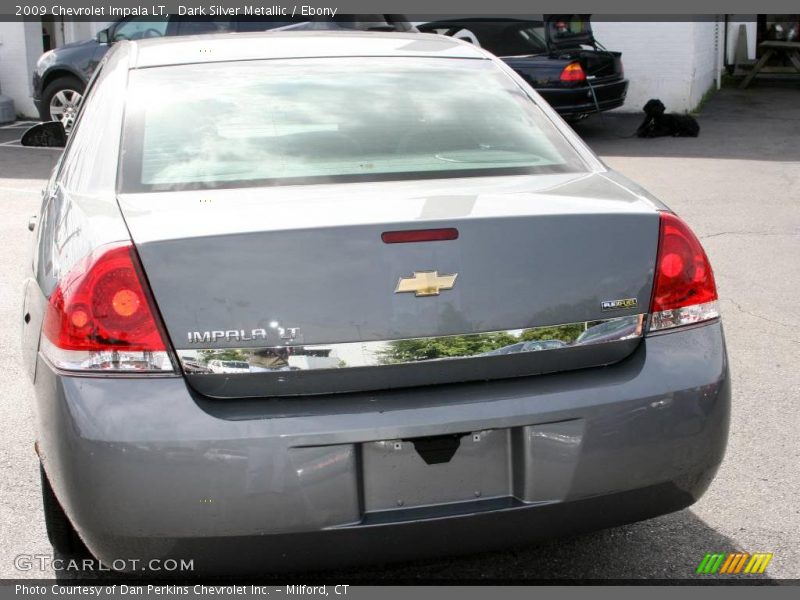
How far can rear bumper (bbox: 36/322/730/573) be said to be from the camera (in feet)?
8.14

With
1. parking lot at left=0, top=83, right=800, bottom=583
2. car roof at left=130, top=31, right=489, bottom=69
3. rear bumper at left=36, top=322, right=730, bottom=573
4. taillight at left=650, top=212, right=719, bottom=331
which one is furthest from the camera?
car roof at left=130, top=31, right=489, bottom=69

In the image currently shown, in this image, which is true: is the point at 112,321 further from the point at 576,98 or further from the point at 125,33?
the point at 125,33

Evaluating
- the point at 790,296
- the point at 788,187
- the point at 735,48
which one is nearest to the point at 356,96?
the point at 790,296

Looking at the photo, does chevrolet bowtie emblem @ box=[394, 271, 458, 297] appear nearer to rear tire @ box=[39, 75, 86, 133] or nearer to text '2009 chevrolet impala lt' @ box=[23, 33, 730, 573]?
text '2009 chevrolet impala lt' @ box=[23, 33, 730, 573]

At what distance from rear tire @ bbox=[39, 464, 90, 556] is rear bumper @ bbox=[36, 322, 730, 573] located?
554mm

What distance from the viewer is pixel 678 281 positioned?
9.35 ft

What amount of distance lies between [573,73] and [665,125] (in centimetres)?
167

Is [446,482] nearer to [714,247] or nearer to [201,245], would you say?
[201,245]

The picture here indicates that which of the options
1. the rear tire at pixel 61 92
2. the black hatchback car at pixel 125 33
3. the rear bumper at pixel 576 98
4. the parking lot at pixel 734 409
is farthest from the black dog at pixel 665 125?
the rear tire at pixel 61 92

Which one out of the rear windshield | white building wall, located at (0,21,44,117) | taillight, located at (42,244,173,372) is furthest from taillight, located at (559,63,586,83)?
taillight, located at (42,244,173,372)

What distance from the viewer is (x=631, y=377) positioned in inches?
107

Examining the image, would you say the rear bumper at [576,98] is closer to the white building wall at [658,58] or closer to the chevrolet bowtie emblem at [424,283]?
the white building wall at [658,58]
